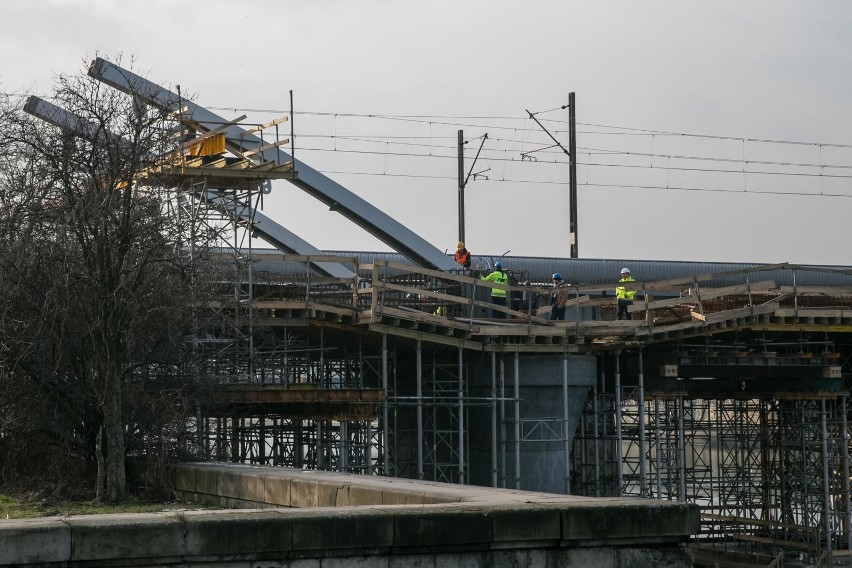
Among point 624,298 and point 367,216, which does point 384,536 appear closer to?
point 624,298

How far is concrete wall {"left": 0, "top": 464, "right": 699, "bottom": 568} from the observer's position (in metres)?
8.77

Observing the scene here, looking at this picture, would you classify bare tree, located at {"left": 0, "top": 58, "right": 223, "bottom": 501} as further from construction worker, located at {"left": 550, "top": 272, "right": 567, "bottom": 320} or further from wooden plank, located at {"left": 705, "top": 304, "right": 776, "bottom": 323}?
wooden plank, located at {"left": 705, "top": 304, "right": 776, "bottom": 323}

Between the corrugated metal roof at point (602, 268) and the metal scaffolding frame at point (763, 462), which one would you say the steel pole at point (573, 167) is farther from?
the metal scaffolding frame at point (763, 462)

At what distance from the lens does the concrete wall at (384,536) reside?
8766 mm

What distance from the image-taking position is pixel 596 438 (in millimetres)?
30344

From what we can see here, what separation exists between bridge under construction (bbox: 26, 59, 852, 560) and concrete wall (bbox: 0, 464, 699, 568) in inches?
566

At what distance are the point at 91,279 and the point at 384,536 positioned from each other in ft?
25.7

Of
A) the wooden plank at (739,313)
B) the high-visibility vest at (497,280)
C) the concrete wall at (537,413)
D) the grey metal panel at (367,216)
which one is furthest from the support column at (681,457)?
the grey metal panel at (367,216)

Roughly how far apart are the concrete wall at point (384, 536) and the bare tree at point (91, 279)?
688 cm

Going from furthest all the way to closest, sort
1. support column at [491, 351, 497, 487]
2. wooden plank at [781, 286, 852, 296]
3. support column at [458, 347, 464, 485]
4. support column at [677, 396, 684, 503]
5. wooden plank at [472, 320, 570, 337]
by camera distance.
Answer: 1. support column at [677, 396, 684, 503]
2. wooden plank at [781, 286, 852, 296]
3. support column at [491, 351, 497, 487]
4. wooden plank at [472, 320, 570, 337]
5. support column at [458, 347, 464, 485]

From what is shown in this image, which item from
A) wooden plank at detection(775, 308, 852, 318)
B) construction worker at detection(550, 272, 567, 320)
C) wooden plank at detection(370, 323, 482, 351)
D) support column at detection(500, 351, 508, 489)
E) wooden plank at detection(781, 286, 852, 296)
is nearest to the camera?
wooden plank at detection(370, 323, 482, 351)

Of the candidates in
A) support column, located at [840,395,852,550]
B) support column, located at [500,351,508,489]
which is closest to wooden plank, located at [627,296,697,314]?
support column, located at [500,351,508,489]

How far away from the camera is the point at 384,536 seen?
9289mm

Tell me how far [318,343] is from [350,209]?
11935mm
